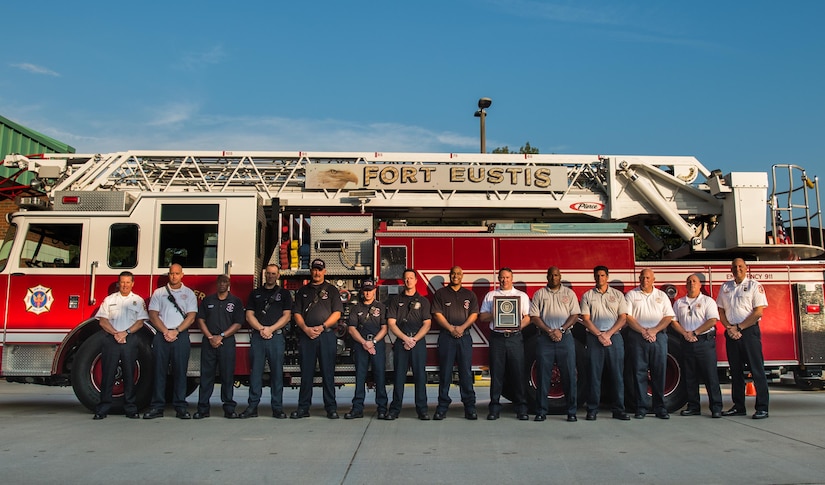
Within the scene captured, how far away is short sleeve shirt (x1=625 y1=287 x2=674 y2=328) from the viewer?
9125 millimetres

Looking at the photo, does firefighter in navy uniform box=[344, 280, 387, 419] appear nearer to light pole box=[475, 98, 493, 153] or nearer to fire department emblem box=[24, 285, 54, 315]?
fire department emblem box=[24, 285, 54, 315]

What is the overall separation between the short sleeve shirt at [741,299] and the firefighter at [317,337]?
196 inches

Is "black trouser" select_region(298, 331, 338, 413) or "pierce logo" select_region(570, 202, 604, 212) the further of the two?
"pierce logo" select_region(570, 202, 604, 212)

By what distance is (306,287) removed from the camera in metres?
9.10

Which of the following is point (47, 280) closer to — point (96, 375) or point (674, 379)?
point (96, 375)

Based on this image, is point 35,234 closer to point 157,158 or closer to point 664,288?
point 157,158

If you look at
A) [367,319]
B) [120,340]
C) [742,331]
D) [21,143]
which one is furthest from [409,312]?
[21,143]

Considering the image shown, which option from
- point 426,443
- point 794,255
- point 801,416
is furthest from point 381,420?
point 794,255

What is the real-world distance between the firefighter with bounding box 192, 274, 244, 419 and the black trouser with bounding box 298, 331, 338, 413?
2.85 feet

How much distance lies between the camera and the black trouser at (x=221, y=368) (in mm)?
9008

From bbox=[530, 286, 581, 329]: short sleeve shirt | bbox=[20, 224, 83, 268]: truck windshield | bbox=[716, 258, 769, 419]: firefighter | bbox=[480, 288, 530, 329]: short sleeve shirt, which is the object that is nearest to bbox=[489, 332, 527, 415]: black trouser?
bbox=[480, 288, 530, 329]: short sleeve shirt

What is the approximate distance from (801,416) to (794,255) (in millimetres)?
2381

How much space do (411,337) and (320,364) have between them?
1.18 meters

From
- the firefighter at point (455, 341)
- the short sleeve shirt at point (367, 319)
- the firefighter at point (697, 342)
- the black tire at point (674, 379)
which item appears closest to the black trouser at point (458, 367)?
the firefighter at point (455, 341)
